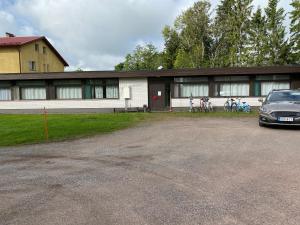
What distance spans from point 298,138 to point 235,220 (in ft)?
23.7

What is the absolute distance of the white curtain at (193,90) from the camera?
2330cm

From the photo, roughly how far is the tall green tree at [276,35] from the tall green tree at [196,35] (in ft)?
28.0

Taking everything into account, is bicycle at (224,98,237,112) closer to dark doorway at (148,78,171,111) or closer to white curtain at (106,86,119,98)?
dark doorway at (148,78,171,111)

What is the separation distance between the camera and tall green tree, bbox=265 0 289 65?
34.9 m

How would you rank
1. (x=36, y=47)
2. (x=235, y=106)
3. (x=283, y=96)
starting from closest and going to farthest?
(x=283, y=96) → (x=235, y=106) → (x=36, y=47)

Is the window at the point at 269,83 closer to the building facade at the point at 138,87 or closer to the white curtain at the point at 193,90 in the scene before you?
the building facade at the point at 138,87

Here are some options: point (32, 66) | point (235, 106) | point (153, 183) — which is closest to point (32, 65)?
point (32, 66)

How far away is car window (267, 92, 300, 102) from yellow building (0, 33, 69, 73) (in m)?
27.2

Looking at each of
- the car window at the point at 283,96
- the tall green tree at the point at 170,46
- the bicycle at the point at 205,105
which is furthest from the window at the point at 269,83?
the tall green tree at the point at 170,46

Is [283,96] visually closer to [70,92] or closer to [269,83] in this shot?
[269,83]

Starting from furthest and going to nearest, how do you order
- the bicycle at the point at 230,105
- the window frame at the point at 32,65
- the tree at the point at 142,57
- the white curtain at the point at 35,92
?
the tree at the point at 142,57 → the window frame at the point at 32,65 → the white curtain at the point at 35,92 → the bicycle at the point at 230,105

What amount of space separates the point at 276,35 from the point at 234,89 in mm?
16300

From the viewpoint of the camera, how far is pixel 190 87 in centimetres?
2344

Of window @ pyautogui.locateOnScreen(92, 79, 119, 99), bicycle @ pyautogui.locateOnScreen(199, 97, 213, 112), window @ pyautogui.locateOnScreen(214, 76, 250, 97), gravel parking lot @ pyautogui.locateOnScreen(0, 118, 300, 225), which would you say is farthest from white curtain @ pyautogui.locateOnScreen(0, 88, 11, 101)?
gravel parking lot @ pyautogui.locateOnScreen(0, 118, 300, 225)
